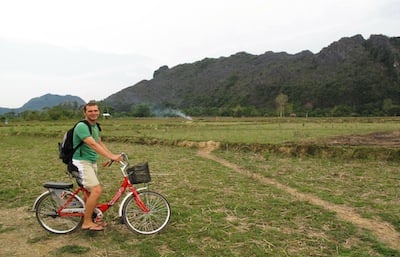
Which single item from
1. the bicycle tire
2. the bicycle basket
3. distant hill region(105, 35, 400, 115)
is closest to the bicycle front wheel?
the bicycle basket

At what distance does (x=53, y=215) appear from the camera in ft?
23.2

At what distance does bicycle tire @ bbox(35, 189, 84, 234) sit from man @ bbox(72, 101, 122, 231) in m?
0.39

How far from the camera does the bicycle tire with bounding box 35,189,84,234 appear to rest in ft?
23.2

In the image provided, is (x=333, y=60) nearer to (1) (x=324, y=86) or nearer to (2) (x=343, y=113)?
(1) (x=324, y=86)

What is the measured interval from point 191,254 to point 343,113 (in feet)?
280

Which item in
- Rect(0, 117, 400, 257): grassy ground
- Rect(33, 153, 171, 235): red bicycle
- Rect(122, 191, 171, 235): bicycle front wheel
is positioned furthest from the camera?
Rect(122, 191, 171, 235): bicycle front wheel

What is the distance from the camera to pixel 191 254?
598 centimetres

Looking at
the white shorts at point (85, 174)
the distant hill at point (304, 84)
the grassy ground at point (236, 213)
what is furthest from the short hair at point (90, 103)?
the distant hill at point (304, 84)

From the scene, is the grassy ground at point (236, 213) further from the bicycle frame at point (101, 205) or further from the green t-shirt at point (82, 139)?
the green t-shirt at point (82, 139)

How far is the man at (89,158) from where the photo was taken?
6.52 m

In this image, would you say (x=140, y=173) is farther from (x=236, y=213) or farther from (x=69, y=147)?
(x=236, y=213)

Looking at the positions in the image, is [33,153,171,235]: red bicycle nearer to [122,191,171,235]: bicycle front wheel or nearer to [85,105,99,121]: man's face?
[122,191,171,235]: bicycle front wheel

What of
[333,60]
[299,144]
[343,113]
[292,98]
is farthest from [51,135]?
[333,60]

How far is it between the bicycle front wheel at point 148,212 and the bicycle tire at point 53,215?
1.05m
